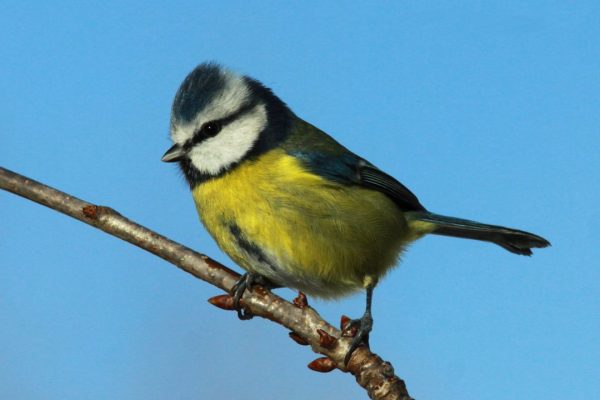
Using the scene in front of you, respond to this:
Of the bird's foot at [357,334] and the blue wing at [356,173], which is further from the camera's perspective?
the blue wing at [356,173]

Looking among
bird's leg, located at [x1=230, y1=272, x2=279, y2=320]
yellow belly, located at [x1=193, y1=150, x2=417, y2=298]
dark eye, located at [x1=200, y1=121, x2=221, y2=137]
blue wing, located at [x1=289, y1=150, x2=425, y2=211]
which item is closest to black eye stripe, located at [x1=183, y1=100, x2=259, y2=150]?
dark eye, located at [x1=200, y1=121, x2=221, y2=137]

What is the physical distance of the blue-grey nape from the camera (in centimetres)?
244

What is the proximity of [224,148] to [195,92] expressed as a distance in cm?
22

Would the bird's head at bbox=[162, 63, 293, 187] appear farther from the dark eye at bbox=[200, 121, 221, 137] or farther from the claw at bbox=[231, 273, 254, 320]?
the claw at bbox=[231, 273, 254, 320]

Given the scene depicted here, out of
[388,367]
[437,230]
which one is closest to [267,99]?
[437,230]

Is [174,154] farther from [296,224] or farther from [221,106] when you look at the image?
[296,224]

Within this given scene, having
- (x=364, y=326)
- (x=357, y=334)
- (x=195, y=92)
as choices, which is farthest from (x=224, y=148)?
(x=357, y=334)

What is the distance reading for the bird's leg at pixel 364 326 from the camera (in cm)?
180

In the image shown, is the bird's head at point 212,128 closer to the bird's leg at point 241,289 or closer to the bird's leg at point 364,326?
the bird's leg at point 241,289

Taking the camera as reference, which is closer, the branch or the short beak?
the branch

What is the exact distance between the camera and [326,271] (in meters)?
2.34

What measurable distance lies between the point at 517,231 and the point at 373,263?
0.67 meters

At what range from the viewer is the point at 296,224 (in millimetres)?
2258

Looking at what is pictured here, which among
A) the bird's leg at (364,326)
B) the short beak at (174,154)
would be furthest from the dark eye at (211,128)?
the bird's leg at (364,326)
